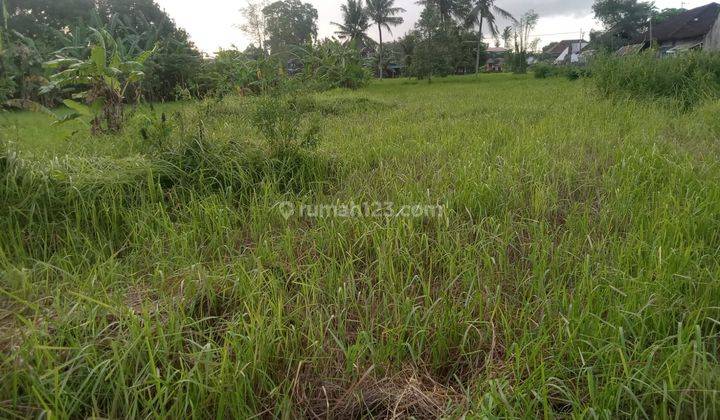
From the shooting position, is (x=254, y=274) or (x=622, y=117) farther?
(x=622, y=117)

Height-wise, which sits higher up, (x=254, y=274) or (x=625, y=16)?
(x=625, y=16)

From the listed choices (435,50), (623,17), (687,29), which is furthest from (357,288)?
(623,17)

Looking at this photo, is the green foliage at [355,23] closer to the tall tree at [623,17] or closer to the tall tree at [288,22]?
the tall tree at [288,22]

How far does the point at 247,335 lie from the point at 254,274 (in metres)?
0.37

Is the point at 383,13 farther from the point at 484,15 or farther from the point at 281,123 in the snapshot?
the point at 281,123

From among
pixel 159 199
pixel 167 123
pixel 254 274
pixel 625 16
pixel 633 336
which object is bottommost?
pixel 633 336

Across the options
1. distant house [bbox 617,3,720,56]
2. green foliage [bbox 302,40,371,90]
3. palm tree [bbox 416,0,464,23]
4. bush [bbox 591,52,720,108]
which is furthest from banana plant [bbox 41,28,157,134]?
palm tree [bbox 416,0,464,23]

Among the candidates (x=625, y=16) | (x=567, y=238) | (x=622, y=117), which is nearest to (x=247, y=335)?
(x=567, y=238)

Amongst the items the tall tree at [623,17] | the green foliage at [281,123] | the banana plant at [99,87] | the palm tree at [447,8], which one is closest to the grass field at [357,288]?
the green foliage at [281,123]

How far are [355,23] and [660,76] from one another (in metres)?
27.6

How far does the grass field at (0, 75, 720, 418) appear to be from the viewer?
1.10 meters

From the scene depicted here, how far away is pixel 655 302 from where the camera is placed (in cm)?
136

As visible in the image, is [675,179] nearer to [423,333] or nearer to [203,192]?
[423,333]

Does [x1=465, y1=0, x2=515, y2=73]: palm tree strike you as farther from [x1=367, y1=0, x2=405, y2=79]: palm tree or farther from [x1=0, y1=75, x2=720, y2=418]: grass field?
[x1=0, y1=75, x2=720, y2=418]: grass field
